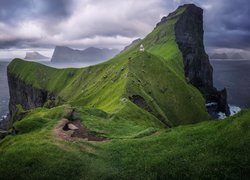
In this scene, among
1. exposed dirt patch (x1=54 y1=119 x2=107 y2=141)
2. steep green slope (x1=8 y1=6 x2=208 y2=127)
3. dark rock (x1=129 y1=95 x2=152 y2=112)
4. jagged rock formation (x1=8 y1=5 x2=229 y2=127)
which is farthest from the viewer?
jagged rock formation (x1=8 y1=5 x2=229 y2=127)

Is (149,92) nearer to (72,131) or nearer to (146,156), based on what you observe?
(72,131)

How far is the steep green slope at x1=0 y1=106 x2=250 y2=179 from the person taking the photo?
2558cm

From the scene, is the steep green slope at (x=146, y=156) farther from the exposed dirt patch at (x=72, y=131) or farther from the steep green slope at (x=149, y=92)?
the steep green slope at (x=149, y=92)

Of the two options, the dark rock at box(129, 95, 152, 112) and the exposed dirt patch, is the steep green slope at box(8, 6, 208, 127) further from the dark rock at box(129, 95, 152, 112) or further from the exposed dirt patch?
the exposed dirt patch

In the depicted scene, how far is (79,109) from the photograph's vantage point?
5644 centimetres

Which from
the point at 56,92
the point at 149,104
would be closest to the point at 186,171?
the point at 149,104

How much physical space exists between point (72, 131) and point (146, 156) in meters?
15.4

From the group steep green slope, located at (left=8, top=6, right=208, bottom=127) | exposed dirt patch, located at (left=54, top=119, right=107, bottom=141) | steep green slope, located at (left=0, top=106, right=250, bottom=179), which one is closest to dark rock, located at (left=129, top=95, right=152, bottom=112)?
steep green slope, located at (left=8, top=6, right=208, bottom=127)

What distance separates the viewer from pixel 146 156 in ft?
96.5

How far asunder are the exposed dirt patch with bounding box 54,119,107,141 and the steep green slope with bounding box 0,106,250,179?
3.23 m

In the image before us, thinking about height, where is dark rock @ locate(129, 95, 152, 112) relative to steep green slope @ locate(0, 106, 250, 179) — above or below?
below

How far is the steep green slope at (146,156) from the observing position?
25578 mm

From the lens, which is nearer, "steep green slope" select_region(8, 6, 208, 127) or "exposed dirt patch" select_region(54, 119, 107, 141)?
"exposed dirt patch" select_region(54, 119, 107, 141)

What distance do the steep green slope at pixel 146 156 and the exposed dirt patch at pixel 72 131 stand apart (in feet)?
10.6
